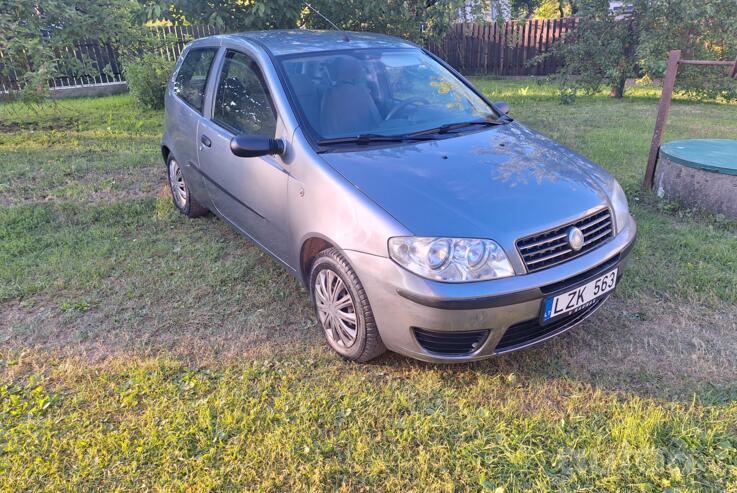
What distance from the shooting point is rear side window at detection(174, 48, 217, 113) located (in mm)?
4002

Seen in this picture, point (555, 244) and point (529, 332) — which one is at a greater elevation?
point (555, 244)

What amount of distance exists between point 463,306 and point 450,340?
25cm

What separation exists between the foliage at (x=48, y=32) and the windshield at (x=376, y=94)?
15.9 ft

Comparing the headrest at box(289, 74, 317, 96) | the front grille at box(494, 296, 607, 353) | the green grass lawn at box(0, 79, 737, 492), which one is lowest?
the green grass lawn at box(0, 79, 737, 492)

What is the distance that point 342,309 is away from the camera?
2764mm

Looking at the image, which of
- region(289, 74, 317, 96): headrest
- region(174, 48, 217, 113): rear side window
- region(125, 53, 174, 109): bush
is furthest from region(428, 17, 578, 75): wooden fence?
region(289, 74, 317, 96): headrest

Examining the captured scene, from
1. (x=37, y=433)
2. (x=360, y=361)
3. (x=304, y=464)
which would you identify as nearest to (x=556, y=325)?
(x=360, y=361)

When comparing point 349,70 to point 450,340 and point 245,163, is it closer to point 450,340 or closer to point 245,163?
point 245,163

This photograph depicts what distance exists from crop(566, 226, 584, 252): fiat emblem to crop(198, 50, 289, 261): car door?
1545mm

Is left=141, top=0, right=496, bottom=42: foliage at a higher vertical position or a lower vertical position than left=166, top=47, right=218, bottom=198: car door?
higher

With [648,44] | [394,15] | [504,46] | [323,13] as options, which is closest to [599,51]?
[648,44]

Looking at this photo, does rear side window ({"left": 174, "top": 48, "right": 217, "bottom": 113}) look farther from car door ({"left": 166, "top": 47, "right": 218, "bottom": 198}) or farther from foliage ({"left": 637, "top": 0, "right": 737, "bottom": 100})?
foliage ({"left": 637, "top": 0, "right": 737, "bottom": 100})

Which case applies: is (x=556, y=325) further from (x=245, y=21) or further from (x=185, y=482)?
(x=245, y=21)

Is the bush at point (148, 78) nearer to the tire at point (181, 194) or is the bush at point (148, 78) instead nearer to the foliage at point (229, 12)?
the foliage at point (229, 12)
